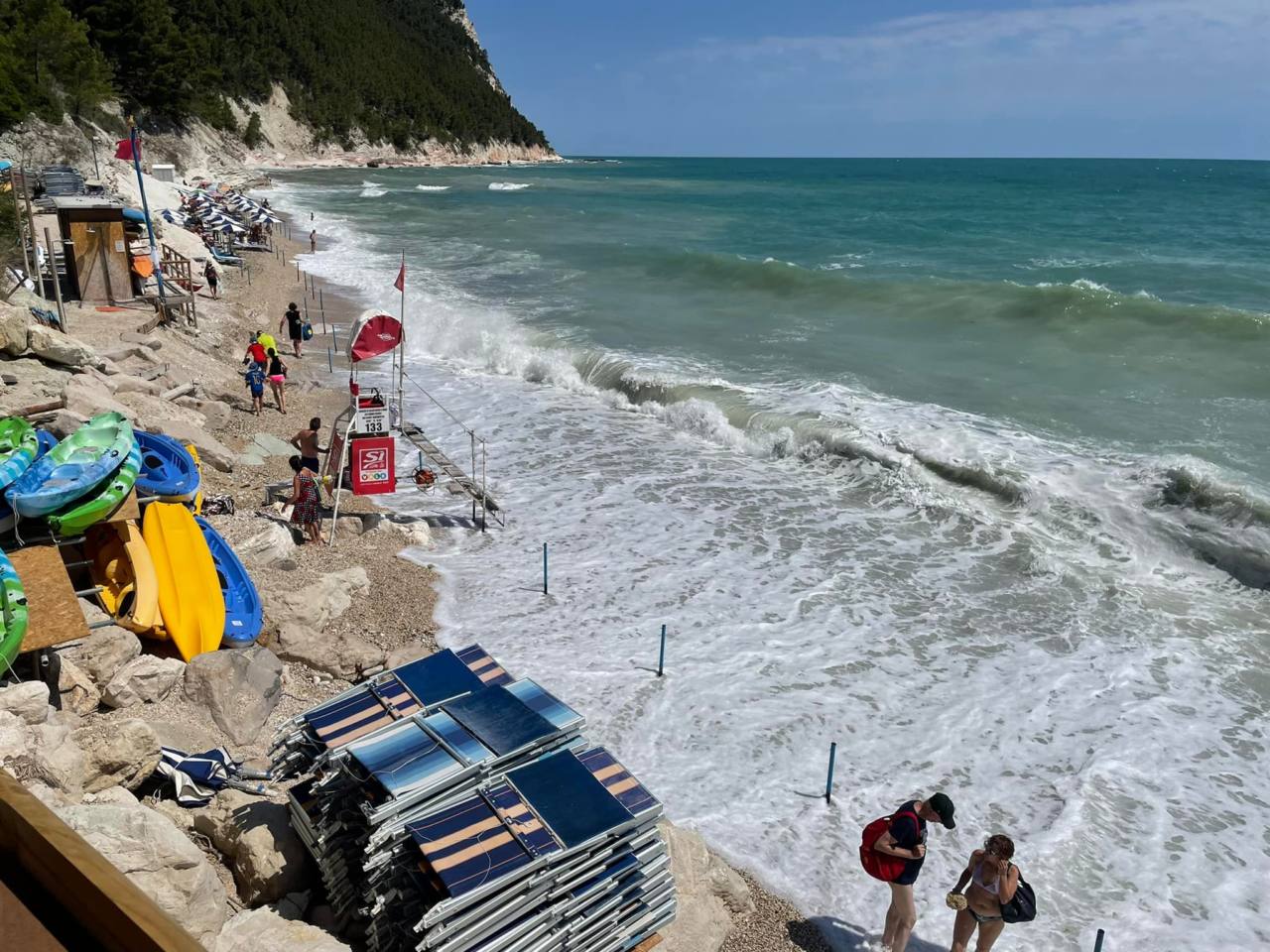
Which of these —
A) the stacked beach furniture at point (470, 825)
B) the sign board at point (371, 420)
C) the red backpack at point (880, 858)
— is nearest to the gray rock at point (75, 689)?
the stacked beach furniture at point (470, 825)

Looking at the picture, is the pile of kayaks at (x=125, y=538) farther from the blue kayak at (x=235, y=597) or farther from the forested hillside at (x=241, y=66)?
the forested hillside at (x=241, y=66)

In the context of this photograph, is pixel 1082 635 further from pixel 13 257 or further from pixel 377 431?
pixel 13 257

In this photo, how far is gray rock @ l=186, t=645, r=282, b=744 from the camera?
320 inches

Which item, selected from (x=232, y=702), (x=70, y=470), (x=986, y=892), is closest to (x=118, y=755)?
(x=232, y=702)

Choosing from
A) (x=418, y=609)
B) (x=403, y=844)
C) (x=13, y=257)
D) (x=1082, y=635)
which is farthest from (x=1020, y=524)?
(x=13, y=257)

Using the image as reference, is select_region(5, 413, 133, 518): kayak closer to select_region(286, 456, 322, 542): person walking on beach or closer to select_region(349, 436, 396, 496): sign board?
select_region(286, 456, 322, 542): person walking on beach

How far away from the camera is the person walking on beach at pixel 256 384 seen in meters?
17.9

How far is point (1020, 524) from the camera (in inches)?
583

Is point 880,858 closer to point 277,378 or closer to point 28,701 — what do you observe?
point 28,701

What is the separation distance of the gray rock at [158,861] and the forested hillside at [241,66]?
4642 cm

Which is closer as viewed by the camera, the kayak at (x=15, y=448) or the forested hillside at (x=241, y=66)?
the kayak at (x=15, y=448)

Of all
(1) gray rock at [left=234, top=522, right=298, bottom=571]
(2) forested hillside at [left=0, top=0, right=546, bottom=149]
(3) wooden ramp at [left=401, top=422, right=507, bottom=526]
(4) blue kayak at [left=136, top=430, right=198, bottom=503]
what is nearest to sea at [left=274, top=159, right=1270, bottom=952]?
(3) wooden ramp at [left=401, top=422, right=507, bottom=526]

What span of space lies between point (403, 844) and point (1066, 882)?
5.75m

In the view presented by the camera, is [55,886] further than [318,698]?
No
